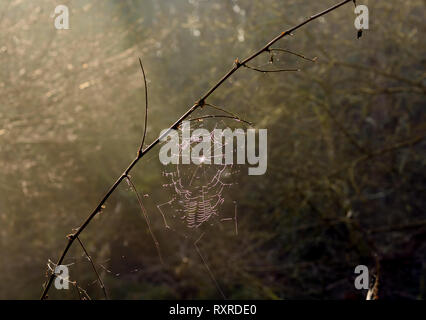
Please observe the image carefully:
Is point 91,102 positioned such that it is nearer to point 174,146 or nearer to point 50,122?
point 50,122

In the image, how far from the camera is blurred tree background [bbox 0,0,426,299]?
190 inches

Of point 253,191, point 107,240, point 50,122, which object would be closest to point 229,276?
point 253,191

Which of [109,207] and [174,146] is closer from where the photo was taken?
[174,146]

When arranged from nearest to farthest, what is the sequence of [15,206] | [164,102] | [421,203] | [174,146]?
[174,146]
[15,206]
[421,203]
[164,102]

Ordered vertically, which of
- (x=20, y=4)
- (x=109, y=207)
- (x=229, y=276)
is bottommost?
(x=229, y=276)

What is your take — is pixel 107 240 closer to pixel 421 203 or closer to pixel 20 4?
pixel 20 4

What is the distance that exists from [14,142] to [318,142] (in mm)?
3408

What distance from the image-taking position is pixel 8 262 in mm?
5617

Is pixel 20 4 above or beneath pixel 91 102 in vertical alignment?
above

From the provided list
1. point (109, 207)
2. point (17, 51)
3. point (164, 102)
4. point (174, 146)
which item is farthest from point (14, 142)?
point (174, 146)

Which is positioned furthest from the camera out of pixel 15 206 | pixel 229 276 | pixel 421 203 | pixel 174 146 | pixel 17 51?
pixel 421 203

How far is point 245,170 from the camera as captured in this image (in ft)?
19.7

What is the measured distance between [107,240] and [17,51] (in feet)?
8.59

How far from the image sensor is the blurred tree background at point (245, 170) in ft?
15.8
